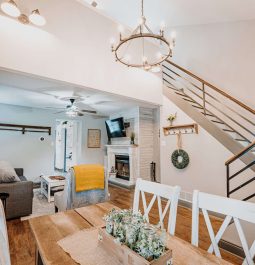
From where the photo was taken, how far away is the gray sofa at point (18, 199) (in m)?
3.20

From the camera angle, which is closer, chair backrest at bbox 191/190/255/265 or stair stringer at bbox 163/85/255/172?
chair backrest at bbox 191/190/255/265

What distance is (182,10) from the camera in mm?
4250

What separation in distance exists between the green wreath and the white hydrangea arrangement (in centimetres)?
326

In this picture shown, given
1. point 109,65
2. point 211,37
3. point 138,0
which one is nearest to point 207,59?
point 211,37

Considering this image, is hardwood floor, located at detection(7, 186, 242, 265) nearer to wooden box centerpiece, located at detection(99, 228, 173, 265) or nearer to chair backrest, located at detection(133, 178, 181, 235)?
chair backrest, located at detection(133, 178, 181, 235)

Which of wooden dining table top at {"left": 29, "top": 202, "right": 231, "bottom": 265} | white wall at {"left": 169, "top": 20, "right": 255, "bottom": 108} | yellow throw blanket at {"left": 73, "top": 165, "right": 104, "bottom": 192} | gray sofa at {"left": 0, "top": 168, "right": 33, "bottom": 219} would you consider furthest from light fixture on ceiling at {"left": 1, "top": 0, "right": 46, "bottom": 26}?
white wall at {"left": 169, "top": 20, "right": 255, "bottom": 108}

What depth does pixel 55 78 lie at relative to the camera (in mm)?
3021

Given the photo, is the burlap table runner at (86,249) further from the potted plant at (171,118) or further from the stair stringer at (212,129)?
the potted plant at (171,118)

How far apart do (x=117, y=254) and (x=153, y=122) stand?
5.17 meters

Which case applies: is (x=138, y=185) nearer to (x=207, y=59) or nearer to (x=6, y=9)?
(x=6, y=9)

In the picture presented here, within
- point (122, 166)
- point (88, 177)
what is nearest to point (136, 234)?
point (88, 177)

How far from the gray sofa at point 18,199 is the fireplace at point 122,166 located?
3.08 metres

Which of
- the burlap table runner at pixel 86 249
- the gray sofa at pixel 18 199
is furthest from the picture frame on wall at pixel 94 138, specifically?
the burlap table runner at pixel 86 249

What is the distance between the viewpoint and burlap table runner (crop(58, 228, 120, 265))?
3.11 feet
